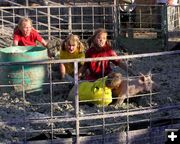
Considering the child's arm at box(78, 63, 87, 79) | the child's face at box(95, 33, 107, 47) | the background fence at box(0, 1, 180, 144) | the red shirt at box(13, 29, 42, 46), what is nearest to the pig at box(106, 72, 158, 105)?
the background fence at box(0, 1, 180, 144)

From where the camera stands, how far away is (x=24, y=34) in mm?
9289

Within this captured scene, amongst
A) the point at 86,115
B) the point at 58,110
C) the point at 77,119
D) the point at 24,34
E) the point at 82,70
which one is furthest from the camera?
the point at 24,34

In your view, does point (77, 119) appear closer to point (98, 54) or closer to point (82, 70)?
point (82, 70)

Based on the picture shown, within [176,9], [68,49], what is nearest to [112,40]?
[176,9]

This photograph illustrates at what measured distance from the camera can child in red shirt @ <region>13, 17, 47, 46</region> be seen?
9062mm

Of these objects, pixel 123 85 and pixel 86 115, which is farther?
pixel 123 85

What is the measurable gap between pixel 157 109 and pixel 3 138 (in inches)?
70.0

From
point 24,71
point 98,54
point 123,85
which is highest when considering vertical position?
point 98,54

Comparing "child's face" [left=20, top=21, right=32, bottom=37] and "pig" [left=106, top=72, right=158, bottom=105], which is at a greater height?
"child's face" [left=20, top=21, right=32, bottom=37]

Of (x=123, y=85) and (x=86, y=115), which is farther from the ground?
(x=123, y=85)

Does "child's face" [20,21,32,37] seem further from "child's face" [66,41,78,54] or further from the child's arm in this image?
the child's arm

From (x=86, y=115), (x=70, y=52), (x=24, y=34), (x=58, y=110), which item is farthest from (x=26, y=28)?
(x=86, y=115)

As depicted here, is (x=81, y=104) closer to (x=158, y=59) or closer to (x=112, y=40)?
(x=158, y=59)

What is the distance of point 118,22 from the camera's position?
12.7 meters
